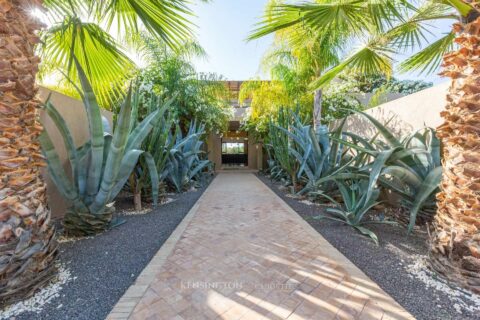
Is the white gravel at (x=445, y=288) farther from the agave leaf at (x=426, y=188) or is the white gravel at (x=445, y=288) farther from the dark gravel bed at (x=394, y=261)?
the agave leaf at (x=426, y=188)

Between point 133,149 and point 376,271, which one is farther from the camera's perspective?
point 133,149

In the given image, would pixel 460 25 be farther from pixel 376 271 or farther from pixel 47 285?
pixel 47 285

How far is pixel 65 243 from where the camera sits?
8.74 ft

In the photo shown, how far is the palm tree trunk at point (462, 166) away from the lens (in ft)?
5.52

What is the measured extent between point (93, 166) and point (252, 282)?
220 centimetres

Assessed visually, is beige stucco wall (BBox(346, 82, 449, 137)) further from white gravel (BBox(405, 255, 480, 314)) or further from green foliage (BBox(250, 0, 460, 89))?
white gravel (BBox(405, 255, 480, 314))

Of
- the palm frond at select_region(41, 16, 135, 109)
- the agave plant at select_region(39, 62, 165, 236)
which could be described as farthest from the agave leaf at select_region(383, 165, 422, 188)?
the palm frond at select_region(41, 16, 135, 109)

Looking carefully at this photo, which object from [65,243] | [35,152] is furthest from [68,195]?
[35,152]

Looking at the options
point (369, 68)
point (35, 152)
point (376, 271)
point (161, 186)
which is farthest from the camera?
point (161, 186)

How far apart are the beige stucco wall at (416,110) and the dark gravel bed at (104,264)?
4.12 metres

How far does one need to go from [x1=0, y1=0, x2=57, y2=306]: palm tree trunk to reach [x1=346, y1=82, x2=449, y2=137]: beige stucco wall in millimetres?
4524

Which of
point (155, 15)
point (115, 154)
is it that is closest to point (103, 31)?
point (155, 15)

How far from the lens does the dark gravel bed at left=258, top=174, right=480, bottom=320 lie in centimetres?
161

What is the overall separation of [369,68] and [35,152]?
519cm
